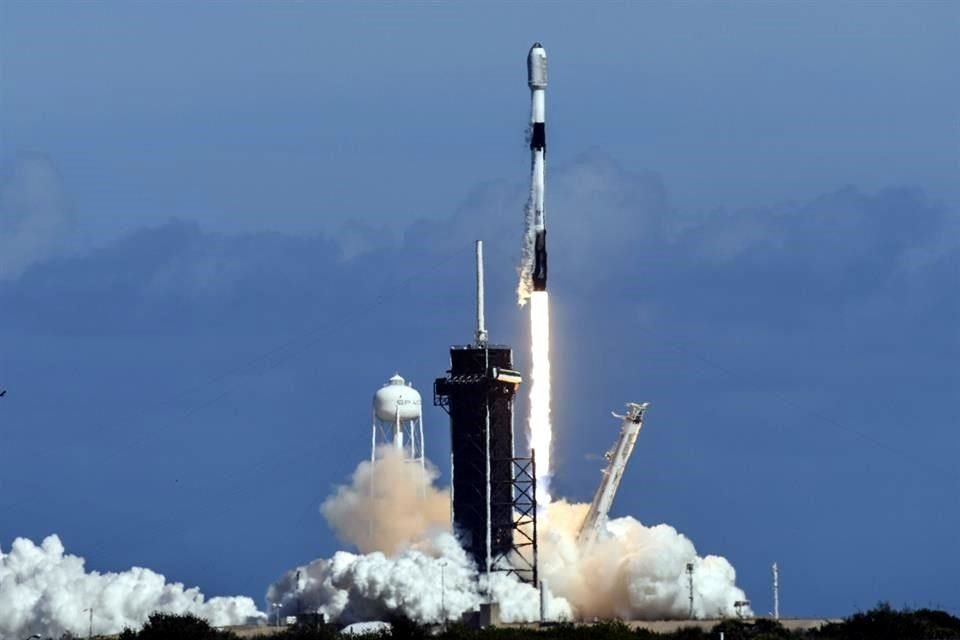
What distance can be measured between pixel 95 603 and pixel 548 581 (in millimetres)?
22495

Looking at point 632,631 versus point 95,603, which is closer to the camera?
point 632,631

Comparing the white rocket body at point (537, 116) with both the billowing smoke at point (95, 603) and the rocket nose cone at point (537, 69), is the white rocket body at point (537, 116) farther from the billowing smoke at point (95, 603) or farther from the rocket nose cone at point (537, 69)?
the billowing smoke at point (95, 603)

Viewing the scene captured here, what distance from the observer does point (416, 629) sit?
176000 millimetres

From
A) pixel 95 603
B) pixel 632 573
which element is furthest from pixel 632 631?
pixel 95 603

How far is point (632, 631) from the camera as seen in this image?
17575 centimetres

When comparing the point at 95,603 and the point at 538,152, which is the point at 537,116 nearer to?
the point at 538,152

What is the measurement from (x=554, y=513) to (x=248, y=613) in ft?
50.8

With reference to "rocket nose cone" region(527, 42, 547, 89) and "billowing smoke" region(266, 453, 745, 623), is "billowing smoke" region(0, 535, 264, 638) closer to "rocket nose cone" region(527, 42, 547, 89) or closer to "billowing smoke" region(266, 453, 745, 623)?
"billowing smoke" region(266, 453, 745, 623)

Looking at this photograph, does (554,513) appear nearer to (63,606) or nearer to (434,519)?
(434,519)

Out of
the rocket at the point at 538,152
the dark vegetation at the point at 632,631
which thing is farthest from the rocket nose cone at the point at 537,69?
the dark vegetation at the point at 632,631

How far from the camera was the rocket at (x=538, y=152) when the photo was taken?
18300cm

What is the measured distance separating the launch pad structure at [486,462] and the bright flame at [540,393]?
0.86 metres

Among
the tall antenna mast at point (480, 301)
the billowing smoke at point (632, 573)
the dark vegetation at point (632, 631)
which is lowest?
the dark vegetation at point (632, 631)

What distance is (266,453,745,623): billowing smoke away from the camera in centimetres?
18512
